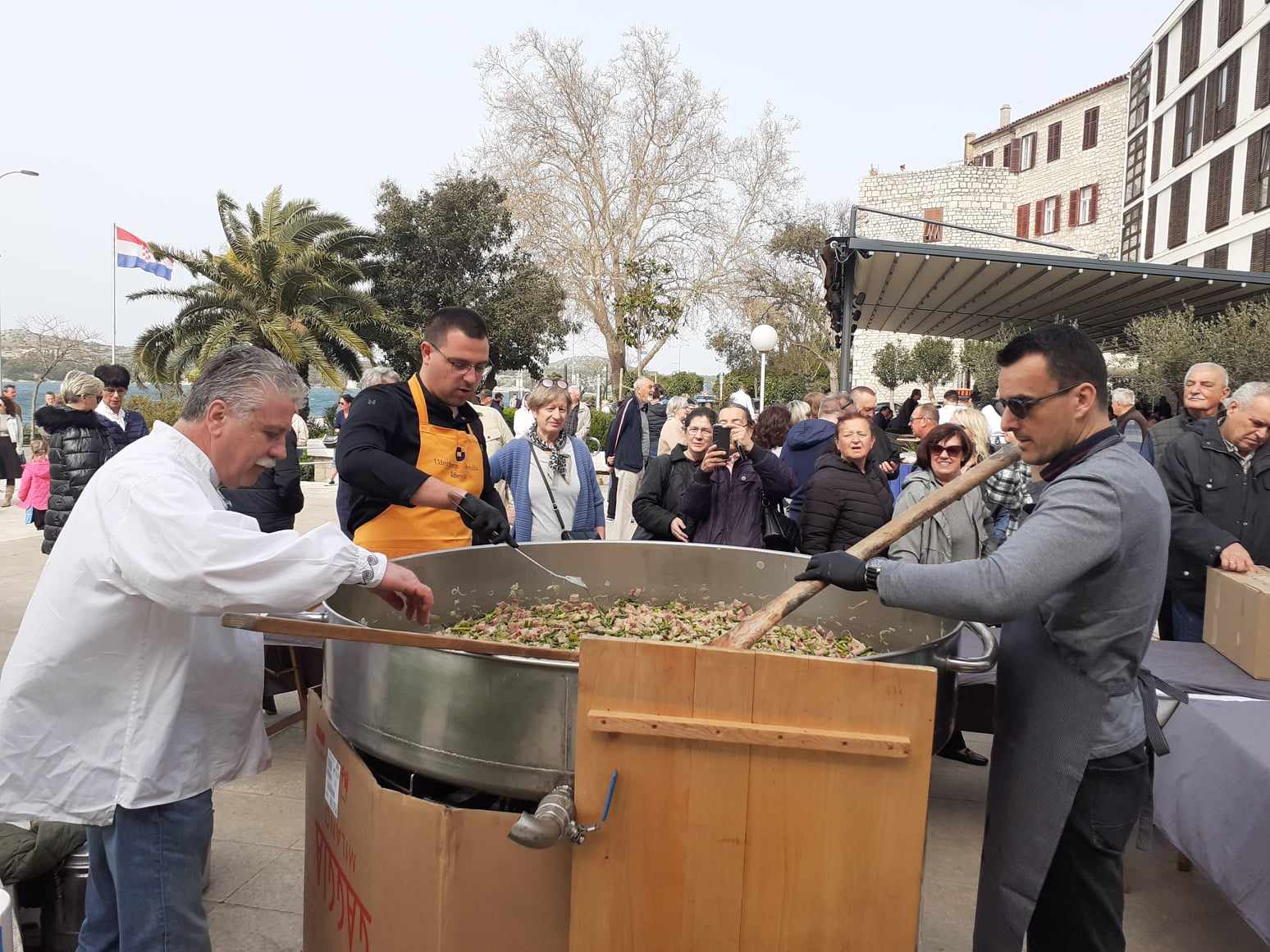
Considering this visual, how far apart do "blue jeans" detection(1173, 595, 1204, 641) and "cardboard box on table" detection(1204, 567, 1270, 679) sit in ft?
2.37

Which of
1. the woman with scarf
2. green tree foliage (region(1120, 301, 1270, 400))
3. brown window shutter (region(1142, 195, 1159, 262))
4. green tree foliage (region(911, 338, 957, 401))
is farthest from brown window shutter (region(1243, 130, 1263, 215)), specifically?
the woman with scarf

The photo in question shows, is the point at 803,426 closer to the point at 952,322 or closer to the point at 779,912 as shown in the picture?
the point at 779,912

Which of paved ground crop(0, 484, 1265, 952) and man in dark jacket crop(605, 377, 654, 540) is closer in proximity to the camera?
paved ground crop(0, 484, 1265, 952)

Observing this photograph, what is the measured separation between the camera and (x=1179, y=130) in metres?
30.6

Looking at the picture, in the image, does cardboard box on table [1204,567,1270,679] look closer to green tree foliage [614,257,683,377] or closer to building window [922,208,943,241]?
green tree foliage [614,257,683,377]

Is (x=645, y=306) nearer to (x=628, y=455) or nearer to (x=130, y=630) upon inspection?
(x=628, y=455)

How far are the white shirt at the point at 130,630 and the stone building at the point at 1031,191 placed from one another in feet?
124

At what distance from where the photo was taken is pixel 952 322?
18953mm

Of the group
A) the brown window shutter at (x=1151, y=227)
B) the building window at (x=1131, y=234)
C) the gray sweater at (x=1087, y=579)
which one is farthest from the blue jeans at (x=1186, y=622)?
the building window at (x=1131, y=234)

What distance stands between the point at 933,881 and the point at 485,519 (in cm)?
218

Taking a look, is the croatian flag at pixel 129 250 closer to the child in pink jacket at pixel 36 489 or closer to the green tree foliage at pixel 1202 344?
the child in pink jacket at pixel 36 489

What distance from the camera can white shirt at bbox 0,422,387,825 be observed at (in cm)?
175

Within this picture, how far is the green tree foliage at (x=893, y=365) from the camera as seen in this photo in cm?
3731

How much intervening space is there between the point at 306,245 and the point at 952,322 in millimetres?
16923
